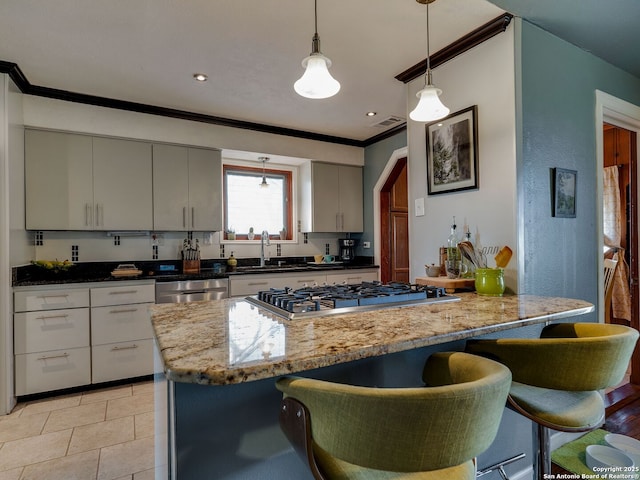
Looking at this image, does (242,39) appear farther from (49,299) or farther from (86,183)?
(49,299)

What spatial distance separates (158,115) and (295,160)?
1.59m

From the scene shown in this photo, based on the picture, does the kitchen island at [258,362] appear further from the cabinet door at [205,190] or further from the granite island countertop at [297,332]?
the cabinet door at [205,190]

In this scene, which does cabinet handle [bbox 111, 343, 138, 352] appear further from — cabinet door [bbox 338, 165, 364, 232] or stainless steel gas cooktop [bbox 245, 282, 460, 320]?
cabinet door [bbox 338, 165, 364, 232]

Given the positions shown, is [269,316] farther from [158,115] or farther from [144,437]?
[158,115]

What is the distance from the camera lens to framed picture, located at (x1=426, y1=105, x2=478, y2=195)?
7.17ft

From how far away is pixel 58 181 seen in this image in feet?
10.2

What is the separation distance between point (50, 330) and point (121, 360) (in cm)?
59

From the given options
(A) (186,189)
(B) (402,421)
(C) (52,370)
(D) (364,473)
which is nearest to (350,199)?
(A) (186,189)

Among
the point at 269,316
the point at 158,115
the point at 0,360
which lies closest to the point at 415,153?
the point at 269,316

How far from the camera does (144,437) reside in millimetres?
2279

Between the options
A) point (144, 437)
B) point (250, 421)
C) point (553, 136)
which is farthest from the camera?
point (144, 437)

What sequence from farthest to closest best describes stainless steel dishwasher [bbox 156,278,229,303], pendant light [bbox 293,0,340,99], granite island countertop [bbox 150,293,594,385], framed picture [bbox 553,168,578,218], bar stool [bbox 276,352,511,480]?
stainless steel dishwasher [bbox 156,278,229,303], framed picture [bbox 553,168,578,218], pendant light [bbox 293,0,340,99], granite island countertop [bbox 150,293,594,385], bar stool [bbox 276,352,511,480]

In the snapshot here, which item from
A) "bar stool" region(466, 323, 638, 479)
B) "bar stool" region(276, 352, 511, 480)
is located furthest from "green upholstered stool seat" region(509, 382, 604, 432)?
"bar stool" region(276, 352, 511, 480)

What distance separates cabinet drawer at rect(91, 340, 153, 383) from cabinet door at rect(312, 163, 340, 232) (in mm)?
2262
